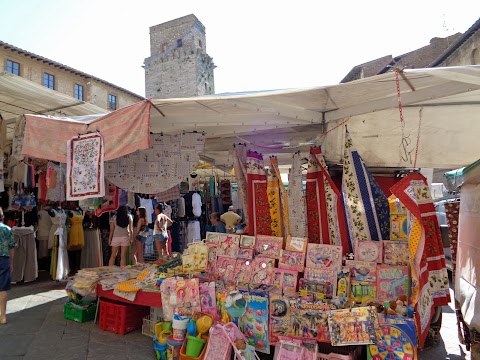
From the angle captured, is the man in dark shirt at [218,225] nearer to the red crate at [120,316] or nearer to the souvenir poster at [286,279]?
the red crate at [120,316]

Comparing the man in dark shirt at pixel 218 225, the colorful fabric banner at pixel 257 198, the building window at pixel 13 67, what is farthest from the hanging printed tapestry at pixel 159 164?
the building window at pixel 13 67

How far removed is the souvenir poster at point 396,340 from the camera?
2.58 m

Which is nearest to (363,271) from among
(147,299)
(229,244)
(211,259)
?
(229,244)

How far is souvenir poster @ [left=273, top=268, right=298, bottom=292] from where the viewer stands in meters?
3.30

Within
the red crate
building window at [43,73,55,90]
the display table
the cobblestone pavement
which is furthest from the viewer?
building window at [43,73,55,90]

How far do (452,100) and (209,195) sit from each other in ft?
23.1

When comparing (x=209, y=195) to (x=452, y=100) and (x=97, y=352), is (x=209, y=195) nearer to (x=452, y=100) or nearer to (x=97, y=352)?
(x=97, y=352)

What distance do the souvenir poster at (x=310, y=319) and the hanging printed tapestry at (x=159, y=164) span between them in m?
2.20

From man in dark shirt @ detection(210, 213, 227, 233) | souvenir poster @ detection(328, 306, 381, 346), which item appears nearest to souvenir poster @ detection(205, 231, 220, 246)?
souvenir poster @ detection(328, 306, 381, 346)

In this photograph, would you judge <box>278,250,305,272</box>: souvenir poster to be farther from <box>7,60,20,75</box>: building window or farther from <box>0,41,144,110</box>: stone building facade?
<box>7,60,20,75</box>: building window

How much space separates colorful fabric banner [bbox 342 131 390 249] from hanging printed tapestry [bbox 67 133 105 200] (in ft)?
8.88

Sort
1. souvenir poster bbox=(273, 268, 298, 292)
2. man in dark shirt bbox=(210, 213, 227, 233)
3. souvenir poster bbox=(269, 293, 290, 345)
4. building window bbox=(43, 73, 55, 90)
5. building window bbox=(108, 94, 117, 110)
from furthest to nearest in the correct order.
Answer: building window bbox=(108, 94, 117, 110)
building window bbox=(43, 73, 55, 90)
man in dark shirt bbox=(210, 213, 227, 233)
souvenir poster bbox=(273, 268, 298, 292)
souvenir poster bbox=(269, 293, 290, 345)

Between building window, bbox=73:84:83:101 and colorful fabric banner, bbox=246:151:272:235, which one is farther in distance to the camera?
building window, bbox=73:84:83:101

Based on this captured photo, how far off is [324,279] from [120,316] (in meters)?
2.52
